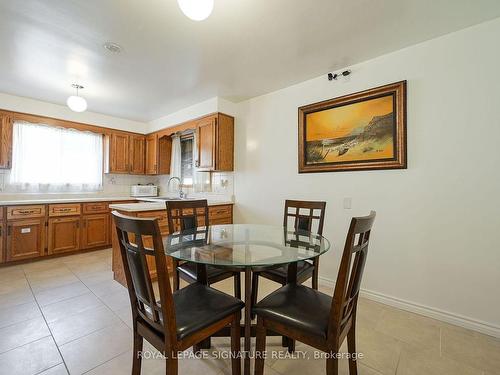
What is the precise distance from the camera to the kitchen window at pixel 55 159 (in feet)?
11.9

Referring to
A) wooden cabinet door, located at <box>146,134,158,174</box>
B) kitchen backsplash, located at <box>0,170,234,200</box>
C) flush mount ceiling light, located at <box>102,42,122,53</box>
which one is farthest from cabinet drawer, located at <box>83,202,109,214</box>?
flush mount ceiling light, located at <box>102,42,122,53</box>

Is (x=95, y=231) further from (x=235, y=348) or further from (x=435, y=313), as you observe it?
(x=435, y=313)

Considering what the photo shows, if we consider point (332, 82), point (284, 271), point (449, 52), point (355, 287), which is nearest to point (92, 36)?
point (332, 82)

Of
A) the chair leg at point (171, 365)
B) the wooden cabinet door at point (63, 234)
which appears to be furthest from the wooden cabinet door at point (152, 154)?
the chair leg at point (171, 365)

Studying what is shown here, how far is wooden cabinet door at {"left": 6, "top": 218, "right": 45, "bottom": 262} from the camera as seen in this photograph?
10.4 ft

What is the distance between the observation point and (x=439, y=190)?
2.05m

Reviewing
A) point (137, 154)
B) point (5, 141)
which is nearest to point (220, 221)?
point (137, 154)

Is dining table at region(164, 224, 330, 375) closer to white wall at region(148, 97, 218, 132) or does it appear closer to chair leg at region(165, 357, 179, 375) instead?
chair leg at region(165, 357, 179, 375)

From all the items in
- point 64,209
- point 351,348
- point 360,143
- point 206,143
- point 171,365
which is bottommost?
point 351,348

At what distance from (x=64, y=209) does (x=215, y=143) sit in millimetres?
2530

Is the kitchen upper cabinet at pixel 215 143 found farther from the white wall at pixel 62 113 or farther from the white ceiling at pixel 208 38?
the white wall at pixel 62 113

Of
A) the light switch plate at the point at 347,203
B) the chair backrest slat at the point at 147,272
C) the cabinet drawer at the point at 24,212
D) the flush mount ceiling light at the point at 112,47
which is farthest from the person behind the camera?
the cabinet drawer at the point at 24,212

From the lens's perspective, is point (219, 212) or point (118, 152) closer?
point (219, 212)

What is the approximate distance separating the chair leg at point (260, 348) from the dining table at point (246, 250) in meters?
0.06
